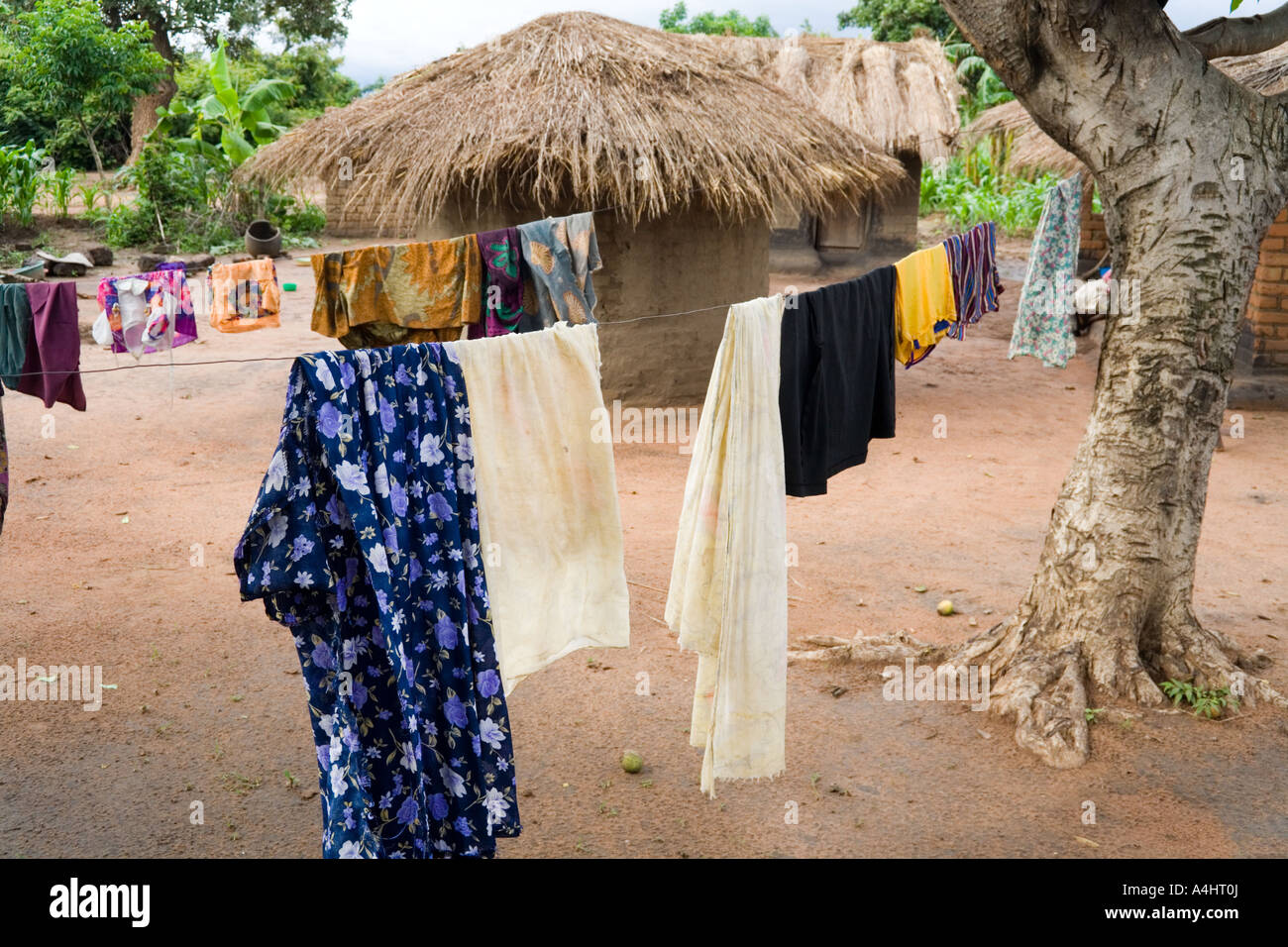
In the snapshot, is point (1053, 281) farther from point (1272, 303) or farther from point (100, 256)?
point (100, 256)

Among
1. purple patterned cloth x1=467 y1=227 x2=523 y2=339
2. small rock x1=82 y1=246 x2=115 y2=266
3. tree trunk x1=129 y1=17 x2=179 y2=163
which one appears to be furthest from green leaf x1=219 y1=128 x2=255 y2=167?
purple patterned cloth x1=467 y1=227 x2=523 y2=339

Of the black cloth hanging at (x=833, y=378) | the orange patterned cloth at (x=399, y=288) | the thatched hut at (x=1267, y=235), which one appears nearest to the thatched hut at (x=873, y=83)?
the thatched hut at (x=1267, y=235)

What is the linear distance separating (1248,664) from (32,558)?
625 centimetres

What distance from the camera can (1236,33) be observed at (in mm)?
4242

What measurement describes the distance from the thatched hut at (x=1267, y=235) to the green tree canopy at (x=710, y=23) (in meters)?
23.4

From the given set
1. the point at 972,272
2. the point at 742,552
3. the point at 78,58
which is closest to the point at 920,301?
the point at 972,272

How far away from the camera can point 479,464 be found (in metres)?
3.00

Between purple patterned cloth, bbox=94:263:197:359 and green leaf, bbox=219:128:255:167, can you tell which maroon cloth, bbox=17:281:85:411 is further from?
green leaf, bbox=219:128:255:167

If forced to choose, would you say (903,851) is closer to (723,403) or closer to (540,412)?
(723,403)

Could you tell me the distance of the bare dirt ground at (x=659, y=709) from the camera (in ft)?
12.2

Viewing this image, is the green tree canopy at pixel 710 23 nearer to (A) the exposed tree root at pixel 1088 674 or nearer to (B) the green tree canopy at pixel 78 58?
(B) the green tree canopy at pixel 78 58

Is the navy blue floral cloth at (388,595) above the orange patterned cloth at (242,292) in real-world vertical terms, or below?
below

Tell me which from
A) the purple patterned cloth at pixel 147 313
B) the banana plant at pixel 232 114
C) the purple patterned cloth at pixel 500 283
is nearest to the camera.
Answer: the purple patterned cloth at pixel 147 313

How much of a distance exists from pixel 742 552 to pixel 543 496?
0.65m
